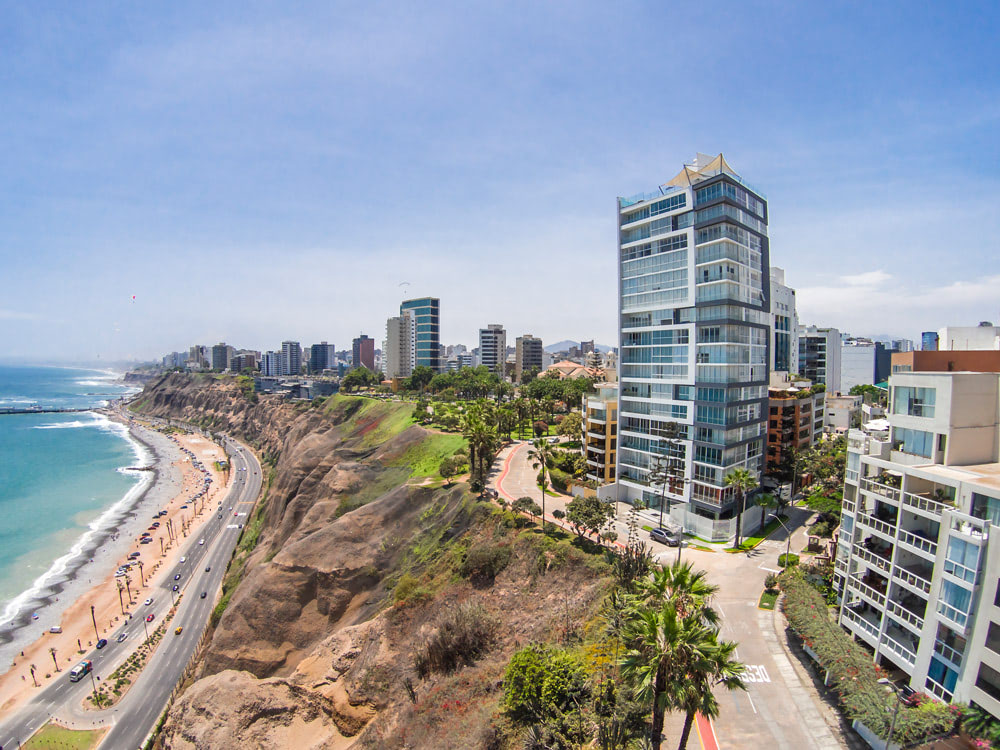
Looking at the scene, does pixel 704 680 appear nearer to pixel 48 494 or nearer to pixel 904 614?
pixel 904 614

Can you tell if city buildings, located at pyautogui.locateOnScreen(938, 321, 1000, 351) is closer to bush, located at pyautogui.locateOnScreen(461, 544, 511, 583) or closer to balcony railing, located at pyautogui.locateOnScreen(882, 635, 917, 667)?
balcony railing, located at pyautogui.locateOnScreen(882, 635, 917, 667)

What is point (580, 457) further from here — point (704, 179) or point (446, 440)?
point (704, 179)

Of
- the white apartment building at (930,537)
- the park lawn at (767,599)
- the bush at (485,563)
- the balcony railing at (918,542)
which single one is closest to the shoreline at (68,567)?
the bush at (485,563)

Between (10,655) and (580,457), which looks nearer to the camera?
(10,655)

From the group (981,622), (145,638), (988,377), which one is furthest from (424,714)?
(145,638)

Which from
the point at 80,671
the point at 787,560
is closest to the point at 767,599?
the point at 787,560

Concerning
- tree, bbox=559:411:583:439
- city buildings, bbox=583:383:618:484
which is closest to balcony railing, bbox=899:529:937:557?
city buildings, bbox=583:383:618:484
